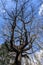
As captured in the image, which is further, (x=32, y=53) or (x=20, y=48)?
(x=32, y=53)

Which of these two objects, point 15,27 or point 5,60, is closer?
point 15,27

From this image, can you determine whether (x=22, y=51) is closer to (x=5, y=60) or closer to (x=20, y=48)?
(x=20, y=48)

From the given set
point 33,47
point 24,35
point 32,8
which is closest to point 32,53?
point 33,47

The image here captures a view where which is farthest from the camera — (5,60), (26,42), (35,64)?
(5,60)

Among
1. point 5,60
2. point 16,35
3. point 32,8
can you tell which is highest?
point 32,8

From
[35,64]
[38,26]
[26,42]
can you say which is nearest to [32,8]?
[38,26]

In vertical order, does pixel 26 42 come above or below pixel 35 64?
above

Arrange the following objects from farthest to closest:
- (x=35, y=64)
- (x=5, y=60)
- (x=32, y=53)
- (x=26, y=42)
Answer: (x=5, y=60)
(x=35, y=64)
(x=32, y=53)
(x=26, y=42)

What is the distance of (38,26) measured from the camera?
29.6m

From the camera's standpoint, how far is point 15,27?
2942 cm

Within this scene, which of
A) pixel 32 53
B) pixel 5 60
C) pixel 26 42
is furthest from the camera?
pixel 5 60

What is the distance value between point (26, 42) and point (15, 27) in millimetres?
2025

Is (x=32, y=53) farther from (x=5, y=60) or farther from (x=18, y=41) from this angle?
(x=5, y=60)

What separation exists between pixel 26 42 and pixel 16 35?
5.31 ft
